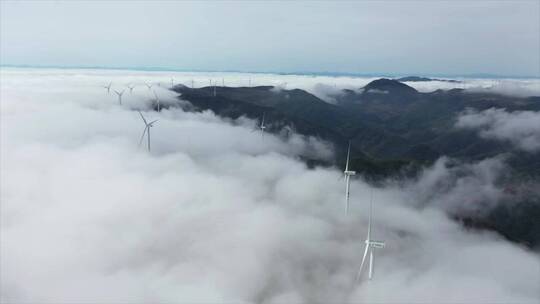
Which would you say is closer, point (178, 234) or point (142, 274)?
point (142, 274)

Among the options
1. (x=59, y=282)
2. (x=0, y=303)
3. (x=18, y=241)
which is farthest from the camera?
(x=18, y=241)

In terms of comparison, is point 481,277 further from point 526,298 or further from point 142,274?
point 142,274

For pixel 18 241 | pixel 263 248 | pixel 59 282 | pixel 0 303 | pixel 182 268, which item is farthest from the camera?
pixel 263 248

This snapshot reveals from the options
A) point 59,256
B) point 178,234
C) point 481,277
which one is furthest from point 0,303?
point 481,277

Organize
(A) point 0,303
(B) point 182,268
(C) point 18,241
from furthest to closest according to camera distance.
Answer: (C) point 18,241 < (B) point 182,268 < (A) point 0,303

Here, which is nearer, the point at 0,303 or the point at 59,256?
the point at 0,303

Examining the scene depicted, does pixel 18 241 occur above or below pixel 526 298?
above

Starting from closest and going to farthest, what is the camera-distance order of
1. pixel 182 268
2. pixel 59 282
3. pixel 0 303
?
pixel 0 303 < pixel 59 282 < pixel 182 268

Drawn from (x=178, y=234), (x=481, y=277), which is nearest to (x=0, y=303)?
(x=178, y=234)

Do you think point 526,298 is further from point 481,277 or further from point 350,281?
point 350,281

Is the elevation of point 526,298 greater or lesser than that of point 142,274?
lesser
